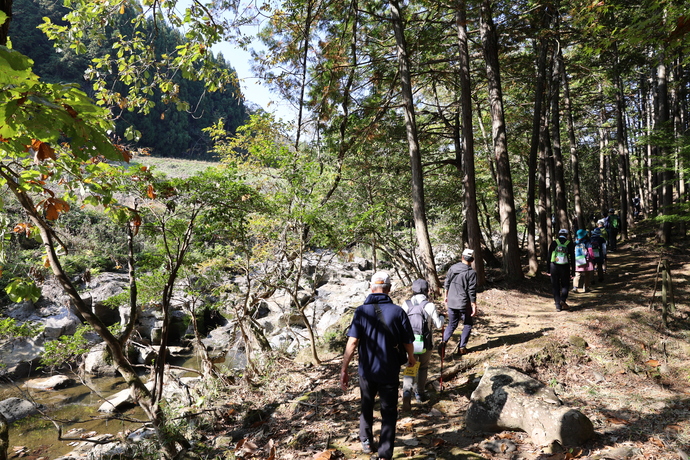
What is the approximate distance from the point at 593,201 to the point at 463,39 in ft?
104

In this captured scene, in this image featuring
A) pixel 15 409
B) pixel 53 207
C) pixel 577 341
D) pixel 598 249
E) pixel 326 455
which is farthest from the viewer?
pixel 598 249

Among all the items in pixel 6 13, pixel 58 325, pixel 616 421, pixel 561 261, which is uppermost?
pixel 6 13

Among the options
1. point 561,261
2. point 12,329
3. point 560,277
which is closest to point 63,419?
point 12,329

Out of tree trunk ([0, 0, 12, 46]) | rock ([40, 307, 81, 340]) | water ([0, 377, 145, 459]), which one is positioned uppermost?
tree trunk ([0, 0, 12, 46])

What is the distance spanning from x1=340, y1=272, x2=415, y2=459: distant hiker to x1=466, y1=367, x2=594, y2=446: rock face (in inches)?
47.6

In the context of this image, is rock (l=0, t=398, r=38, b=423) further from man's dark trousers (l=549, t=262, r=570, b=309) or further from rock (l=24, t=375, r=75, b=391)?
man's dark trousers (l=549, t=262, r=570, b=309)

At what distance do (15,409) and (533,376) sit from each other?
11.8m

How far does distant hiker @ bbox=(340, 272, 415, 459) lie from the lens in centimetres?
346

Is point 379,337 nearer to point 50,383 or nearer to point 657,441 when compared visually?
point 657,441

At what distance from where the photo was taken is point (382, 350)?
3.47 m

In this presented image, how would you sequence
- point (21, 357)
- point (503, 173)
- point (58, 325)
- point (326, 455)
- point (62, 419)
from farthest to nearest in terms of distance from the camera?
point (58, 325)
point (21, 357)
point (503, 173)
point (62, 419)
point (326, 455)

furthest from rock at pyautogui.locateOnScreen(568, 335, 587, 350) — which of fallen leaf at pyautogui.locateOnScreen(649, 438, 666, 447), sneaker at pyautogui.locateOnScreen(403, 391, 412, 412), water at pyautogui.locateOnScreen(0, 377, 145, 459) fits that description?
water at pyautogui.locateOnScreen(0, 377, 145, 459)

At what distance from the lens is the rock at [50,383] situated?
10.8 metres

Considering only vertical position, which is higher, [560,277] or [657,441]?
[560,277]
